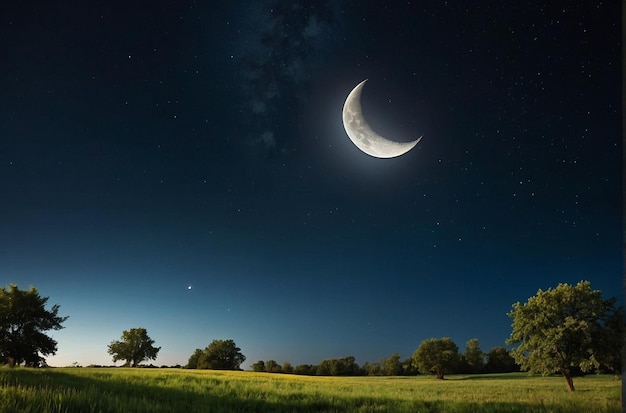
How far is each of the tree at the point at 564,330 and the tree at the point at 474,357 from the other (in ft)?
209

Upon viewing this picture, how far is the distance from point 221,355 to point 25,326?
1900 inches

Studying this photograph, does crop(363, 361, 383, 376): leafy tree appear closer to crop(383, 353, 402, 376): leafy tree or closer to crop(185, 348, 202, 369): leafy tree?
crop(383, 353, 402, 376): leafy tree

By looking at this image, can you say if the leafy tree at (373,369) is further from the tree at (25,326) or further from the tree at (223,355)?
the tree at (25,326)

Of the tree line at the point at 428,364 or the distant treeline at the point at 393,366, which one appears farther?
the distant treeline at the point at 393,366

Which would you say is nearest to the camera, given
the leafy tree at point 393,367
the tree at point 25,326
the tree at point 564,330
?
the tree at point 564,330

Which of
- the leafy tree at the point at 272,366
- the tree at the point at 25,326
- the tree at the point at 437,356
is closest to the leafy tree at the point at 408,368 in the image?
the tree at the point at 437,356

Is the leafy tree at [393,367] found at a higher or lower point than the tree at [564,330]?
lower

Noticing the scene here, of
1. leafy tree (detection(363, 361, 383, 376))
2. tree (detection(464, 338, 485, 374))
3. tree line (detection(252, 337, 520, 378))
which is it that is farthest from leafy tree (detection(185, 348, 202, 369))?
tree (detection(464, 338, 485, 374))

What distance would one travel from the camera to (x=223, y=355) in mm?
74750

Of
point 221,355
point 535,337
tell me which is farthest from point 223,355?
point 535,337

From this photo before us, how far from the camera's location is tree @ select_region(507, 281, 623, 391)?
1778 centimetres

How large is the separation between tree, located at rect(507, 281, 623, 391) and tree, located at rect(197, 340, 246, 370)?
6489 cm

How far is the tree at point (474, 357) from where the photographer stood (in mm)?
74000

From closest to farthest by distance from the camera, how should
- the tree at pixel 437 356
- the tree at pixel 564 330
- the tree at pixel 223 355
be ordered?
the tree at pixel 564 330 < the tree at pixel 437 356 < the tree at pixel 223 355
